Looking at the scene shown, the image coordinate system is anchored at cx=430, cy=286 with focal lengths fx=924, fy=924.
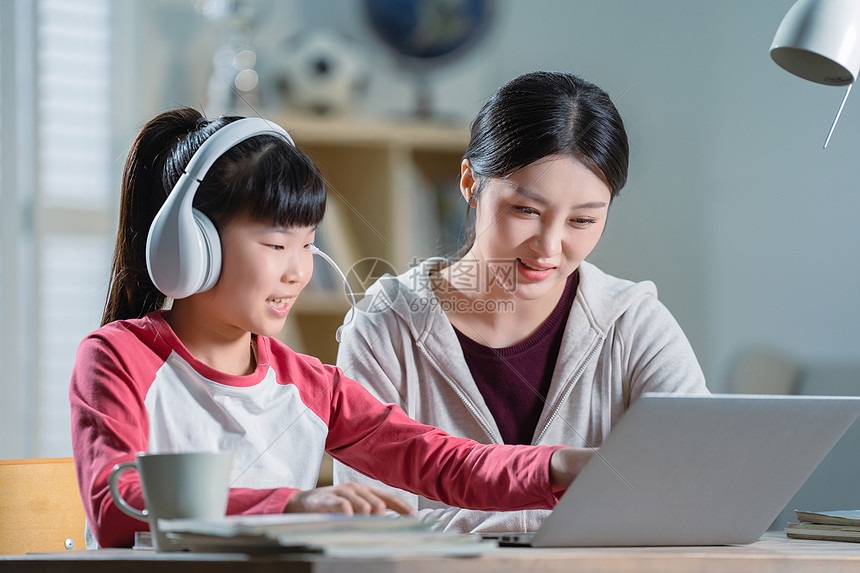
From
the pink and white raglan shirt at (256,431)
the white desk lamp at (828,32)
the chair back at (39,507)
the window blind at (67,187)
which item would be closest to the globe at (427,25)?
the window blind at (67,187)

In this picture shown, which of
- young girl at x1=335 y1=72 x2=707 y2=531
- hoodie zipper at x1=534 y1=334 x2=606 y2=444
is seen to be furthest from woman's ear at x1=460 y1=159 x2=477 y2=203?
hoodie zipper at x1=534 y1=334 x2=606 y2=444

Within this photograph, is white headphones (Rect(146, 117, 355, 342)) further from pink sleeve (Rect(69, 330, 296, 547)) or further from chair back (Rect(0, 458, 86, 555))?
chair back (Rect(0, 458, 86, 555))

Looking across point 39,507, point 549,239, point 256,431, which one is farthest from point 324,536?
point 549,239

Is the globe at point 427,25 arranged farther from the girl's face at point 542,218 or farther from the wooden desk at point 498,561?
the wooden desk at point 498,561

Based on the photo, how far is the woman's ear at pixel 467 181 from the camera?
1240 millimetres

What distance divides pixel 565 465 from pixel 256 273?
1.05 ft

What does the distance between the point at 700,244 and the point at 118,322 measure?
1391 millimetres

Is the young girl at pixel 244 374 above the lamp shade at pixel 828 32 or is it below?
below

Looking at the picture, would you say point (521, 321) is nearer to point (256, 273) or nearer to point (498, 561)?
point (256, 273)

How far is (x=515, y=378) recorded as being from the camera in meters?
1.26

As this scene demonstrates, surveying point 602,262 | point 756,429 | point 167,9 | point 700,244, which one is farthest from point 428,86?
point 756,429

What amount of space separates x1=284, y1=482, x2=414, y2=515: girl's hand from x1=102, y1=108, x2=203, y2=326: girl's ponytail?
0.37 meters

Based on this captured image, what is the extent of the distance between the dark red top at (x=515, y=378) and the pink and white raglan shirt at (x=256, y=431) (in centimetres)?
33

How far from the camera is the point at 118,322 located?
0.85 meters
